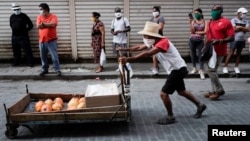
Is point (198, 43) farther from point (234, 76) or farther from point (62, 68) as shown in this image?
point (62, 68)

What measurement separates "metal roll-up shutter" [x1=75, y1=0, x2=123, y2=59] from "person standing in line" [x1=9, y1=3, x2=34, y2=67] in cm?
163

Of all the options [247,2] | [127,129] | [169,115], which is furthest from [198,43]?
[127,129]

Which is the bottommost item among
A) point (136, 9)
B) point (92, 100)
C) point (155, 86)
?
point (155, 86)

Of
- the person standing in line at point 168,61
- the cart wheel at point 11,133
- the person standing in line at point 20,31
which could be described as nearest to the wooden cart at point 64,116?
the cart wheel at point 11,133

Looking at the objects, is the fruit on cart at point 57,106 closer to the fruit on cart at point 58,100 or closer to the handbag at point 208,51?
the fruit on cart at point 58,100

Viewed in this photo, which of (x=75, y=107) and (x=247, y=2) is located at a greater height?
(x=247, y=2)

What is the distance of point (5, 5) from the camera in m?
11.0

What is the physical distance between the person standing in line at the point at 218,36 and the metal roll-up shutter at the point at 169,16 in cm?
409

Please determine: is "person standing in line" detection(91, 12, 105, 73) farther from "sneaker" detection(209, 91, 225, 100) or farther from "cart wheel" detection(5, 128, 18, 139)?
"cart wheel" detection(5, 128, 18, 139)

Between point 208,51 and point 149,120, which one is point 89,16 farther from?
point 149,120

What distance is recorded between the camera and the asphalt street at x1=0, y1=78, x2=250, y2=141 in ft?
17.1

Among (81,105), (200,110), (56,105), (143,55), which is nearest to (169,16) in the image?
(200,110)

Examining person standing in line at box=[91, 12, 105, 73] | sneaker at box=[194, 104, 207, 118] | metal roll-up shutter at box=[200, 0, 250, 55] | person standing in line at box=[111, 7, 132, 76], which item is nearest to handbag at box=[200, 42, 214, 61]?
sneaker at box=[194, 104, 207, 118]

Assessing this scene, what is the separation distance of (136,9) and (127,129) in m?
6.42
